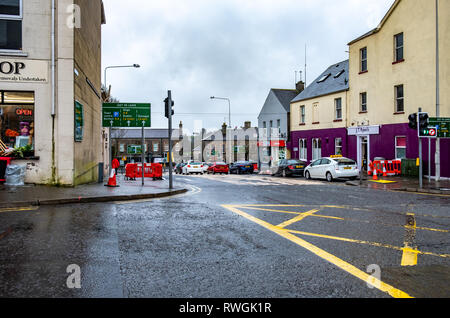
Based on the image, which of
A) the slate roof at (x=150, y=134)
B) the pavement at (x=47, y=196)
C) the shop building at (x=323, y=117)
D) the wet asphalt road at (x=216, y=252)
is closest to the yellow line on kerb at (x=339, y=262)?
the wet asphalt road at (x=216, y=252)

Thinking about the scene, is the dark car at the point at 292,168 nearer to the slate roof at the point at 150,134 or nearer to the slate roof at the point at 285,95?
the slate roof at the point at 285,95

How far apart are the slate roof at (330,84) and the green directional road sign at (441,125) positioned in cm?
1341

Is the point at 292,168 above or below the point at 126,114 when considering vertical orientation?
below

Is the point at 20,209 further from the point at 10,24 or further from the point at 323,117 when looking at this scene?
the point at 323,117

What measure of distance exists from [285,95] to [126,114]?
3515 centimetres

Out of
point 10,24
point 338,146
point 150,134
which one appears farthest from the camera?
point 150,134

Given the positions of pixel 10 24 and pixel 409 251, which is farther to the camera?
pixel 10 24

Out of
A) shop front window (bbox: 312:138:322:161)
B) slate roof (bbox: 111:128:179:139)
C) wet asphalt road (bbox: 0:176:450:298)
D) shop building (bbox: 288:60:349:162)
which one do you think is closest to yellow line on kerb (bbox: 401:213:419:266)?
wet asphalt road (bbox: 0:176:450:298)

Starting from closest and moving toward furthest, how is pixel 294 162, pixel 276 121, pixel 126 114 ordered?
pixel 126 114 → pixel 294 162 → pixel 276 121

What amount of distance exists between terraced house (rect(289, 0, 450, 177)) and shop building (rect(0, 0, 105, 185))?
62.6 ft

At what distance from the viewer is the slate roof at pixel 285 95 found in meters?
48.3

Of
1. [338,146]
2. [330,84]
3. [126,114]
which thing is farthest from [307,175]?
[126,114]

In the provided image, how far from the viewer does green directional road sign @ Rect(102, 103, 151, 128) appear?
17906mm

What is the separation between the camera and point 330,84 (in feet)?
112
